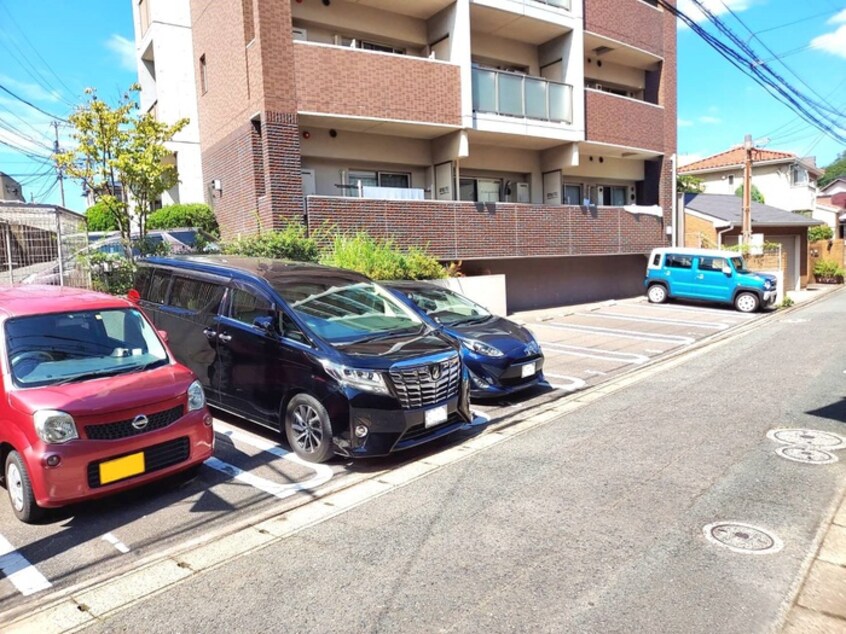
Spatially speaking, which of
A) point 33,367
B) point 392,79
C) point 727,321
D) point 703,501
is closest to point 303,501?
Answer: point 33,367

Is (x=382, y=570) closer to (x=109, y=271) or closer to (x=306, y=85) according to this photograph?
(x=109, y=271)

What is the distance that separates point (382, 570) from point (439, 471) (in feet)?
5.62

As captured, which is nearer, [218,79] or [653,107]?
[218,79]

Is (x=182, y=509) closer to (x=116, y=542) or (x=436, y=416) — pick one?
(x=116, y=542)

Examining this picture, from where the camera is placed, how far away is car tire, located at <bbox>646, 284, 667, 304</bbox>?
59.7ft

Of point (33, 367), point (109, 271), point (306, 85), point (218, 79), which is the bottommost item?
point (33, 367)

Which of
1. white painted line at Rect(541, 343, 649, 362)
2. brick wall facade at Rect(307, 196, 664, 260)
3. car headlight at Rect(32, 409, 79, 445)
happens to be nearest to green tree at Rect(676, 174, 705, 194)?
brick wall facade at Rect(307, 196, 664, 260)

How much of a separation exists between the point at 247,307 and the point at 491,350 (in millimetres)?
3038

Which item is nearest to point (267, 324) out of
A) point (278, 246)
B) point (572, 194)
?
point (278, 246)

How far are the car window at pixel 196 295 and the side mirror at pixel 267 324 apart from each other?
2.87ft

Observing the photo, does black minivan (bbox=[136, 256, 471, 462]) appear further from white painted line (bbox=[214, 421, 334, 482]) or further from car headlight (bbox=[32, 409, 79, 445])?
car headlight (bbox=[32, 409, 79, 445])

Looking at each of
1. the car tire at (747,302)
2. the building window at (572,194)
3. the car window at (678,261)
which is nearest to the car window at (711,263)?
the car window at (678,261)

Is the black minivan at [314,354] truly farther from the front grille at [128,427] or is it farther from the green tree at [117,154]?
the green tree at [117,154]

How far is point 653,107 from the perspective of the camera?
18.3 metres
